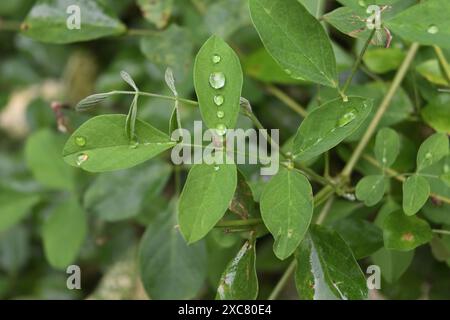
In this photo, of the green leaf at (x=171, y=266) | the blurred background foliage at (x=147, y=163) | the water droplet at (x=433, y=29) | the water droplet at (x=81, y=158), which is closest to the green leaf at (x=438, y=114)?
the blurred background foliage at (x=147, y=163)

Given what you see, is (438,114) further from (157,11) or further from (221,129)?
(157,11)

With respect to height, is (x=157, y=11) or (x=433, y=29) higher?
(x=157, y=11)

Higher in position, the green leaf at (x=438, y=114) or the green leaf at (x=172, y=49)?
the green leaf at (x=172, y=49)

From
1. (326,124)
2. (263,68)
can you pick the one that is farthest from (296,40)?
(263,68)

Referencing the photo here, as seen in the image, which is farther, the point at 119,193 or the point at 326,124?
the point at 119,193

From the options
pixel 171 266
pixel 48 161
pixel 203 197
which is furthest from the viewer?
pixel 48 161

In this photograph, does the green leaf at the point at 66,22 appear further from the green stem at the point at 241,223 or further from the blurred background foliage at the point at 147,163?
the green stem at the point at 241,223
